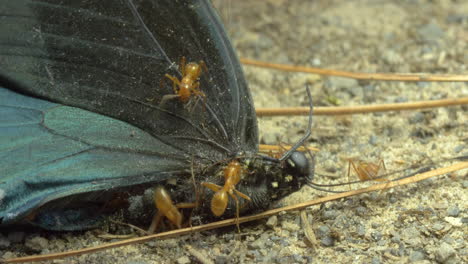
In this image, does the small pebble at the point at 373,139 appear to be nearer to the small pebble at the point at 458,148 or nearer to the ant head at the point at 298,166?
the small pebble at the point at 458,148

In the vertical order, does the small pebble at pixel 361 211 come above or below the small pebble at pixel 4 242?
above

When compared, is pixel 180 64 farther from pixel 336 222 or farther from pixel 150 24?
pixel 336 222

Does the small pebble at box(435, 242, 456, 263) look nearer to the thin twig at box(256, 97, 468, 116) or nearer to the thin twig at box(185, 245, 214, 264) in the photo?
the thin twig at box(185, 245, 214, 264)

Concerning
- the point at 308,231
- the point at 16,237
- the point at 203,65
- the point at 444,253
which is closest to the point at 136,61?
the point at 203,65

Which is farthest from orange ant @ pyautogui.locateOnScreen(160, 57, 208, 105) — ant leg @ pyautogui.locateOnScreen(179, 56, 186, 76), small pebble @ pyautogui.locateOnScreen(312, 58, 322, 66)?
small pebble @ pyautogui.locateOnScreen(312, 58, 322, 66)

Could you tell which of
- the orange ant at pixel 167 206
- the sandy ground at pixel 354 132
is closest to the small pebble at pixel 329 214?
the sandy ground at pixel 354 132
